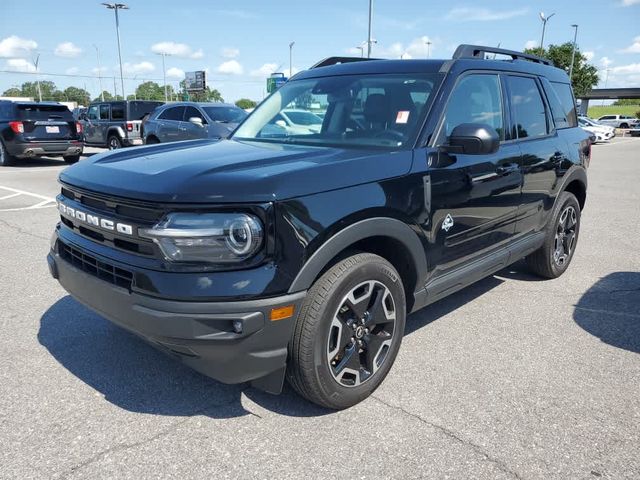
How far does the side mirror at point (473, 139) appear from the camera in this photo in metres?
2.93

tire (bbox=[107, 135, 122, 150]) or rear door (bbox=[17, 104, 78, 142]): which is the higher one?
rear door (bbox=[17, 104, 78, 142])

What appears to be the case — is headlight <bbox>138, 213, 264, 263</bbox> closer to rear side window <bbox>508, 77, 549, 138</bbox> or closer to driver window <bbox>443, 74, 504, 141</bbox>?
driver window <bbox>443, 74, 504, 141</bbox>

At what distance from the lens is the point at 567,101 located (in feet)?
16.5

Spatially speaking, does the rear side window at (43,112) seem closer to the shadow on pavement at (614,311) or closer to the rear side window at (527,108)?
the rear side window at (527,108)

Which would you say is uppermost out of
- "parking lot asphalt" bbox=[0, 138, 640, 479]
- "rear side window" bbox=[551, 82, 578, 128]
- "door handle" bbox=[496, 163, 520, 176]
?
"rear side window" bbox=[551, 82, 578, 128]

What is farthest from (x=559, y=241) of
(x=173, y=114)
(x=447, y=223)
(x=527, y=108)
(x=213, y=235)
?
(x=173, y=114)

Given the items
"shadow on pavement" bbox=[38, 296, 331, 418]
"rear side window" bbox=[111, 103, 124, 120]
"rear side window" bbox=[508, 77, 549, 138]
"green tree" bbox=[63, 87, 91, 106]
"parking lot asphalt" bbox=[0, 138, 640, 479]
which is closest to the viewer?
"parking lot asphalt" bbox=[0, 138, 640, 479]

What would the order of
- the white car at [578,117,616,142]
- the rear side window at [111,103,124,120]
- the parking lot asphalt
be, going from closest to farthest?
the parking lot asphalt → the rear side window at [111,103,124,120] → the white car at [578,117,616,142]

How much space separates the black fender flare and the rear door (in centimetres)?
1387

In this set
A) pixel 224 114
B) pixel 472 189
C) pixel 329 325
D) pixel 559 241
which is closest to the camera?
pixel 329 325

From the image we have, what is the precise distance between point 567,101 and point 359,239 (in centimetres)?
357

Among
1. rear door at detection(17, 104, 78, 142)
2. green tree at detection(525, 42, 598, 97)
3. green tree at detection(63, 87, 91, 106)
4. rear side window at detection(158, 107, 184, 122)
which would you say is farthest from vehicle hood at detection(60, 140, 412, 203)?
green tree at detection(63, 87, 91, 106)

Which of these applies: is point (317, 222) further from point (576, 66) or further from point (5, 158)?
point (576, 66)

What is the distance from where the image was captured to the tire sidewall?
8.13ft
